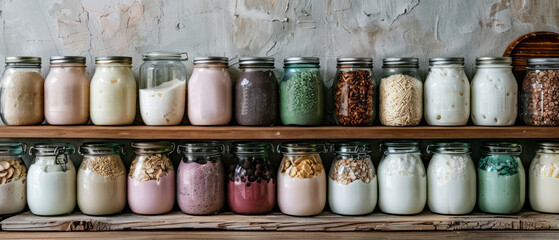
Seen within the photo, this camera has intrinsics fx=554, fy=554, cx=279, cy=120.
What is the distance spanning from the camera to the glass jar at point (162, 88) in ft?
5.63

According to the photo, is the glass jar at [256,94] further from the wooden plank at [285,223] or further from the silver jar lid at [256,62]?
the wooden plank at [285,223]

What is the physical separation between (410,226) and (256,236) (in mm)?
463

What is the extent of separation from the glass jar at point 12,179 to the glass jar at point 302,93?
841mm

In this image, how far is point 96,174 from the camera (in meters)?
1.70

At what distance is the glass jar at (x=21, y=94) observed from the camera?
5.62 feet

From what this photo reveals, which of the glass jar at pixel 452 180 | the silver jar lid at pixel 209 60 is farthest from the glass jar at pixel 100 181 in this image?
the glass jar at pixel 452 180

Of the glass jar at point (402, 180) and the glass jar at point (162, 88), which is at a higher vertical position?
the glass jar at point (162, 88)

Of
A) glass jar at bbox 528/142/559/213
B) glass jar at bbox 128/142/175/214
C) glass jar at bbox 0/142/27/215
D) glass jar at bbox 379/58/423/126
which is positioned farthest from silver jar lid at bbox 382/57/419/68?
glass jar at bbox 0/142/27/215

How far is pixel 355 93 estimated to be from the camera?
5.62 feet

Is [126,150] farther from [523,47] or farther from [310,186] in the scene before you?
[523,47]

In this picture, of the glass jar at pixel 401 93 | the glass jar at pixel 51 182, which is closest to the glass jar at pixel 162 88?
the glass jar at pixel 51 182

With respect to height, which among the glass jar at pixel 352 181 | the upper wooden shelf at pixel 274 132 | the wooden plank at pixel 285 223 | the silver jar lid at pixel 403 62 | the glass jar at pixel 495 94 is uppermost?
the silver jar lid at pixel 403 62

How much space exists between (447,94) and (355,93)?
285 mm

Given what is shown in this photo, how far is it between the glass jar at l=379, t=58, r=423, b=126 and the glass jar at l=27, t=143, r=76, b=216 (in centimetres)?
100
